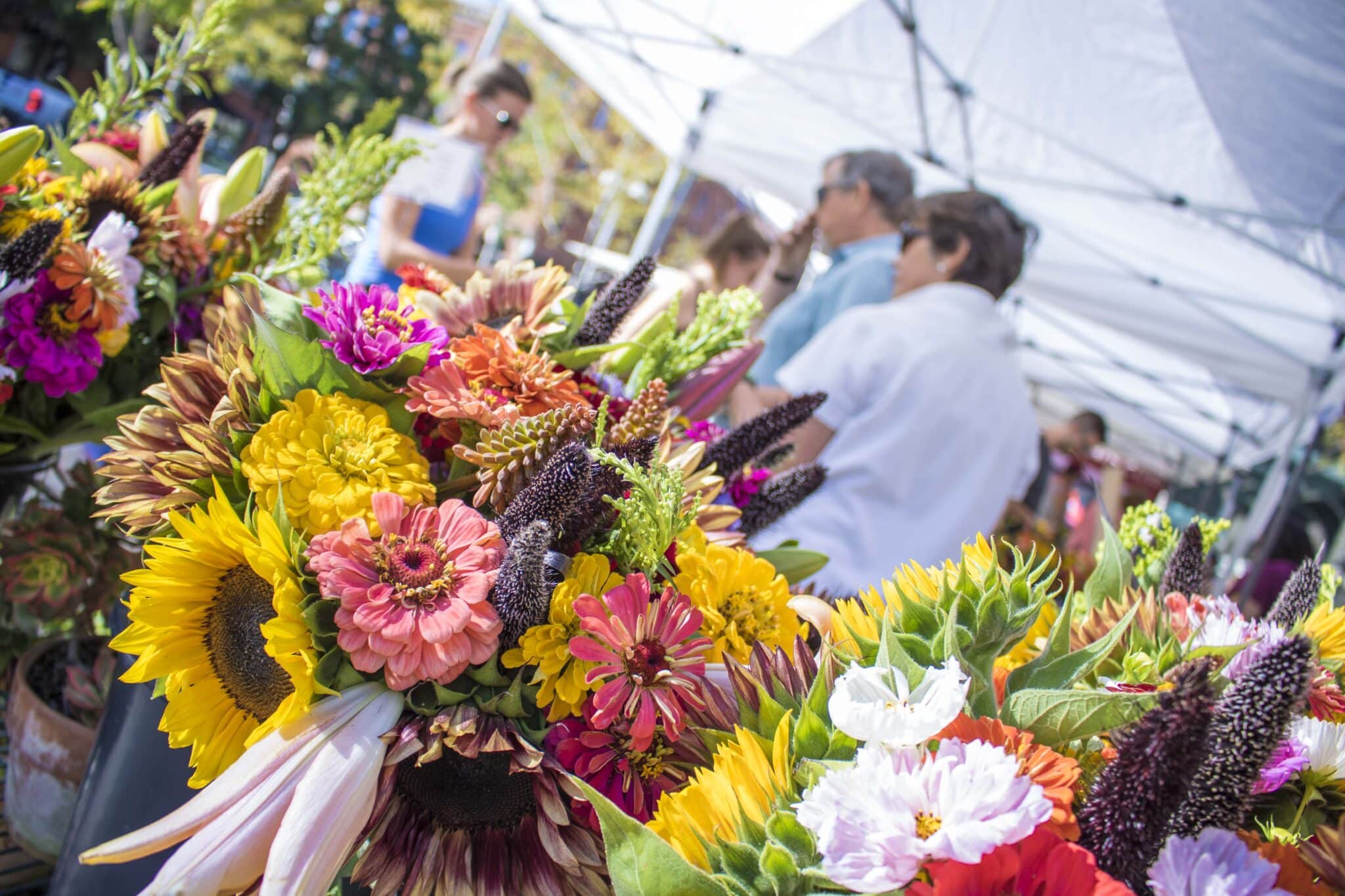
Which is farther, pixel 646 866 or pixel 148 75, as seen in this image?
pixel 148 75

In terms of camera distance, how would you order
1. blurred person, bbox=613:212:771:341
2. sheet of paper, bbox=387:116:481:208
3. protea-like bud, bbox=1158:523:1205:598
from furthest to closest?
blurred person, bbox=613:212:771:341, sheet of paper, bbox=387:116:481:208, protea-like bud, bbox=1158:523:1205:598

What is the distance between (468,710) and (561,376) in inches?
12.1

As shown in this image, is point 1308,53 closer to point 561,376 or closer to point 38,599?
point 561,376

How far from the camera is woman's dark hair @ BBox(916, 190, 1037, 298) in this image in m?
2.04

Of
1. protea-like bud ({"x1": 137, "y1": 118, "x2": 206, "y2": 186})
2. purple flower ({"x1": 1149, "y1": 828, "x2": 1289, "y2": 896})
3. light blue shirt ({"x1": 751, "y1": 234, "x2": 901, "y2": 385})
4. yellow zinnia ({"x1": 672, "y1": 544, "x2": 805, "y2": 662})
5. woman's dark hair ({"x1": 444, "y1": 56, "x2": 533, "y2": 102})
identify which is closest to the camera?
purple flower ({"x1": 1149, "y1": 828, "x2": 1289, "y2": 896})

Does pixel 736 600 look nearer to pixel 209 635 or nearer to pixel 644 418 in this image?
pixel 644 418

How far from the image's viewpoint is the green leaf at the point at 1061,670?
23.9 inches

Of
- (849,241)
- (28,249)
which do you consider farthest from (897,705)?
(849,241)

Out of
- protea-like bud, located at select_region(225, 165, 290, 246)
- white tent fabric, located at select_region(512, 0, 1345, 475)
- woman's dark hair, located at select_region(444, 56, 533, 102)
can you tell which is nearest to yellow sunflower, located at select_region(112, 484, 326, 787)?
protea-like bud, located at select_region(225, 165, 290, 246)

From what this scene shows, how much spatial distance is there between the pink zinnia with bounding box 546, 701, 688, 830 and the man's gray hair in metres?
2.24

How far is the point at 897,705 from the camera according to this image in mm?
520

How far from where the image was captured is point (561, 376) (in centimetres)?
80

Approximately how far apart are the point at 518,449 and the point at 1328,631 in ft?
2.34

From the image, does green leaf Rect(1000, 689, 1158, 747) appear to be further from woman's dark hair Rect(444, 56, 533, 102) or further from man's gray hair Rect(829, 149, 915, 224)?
woman's dark hair Rect(444, 56, 533, 102)
